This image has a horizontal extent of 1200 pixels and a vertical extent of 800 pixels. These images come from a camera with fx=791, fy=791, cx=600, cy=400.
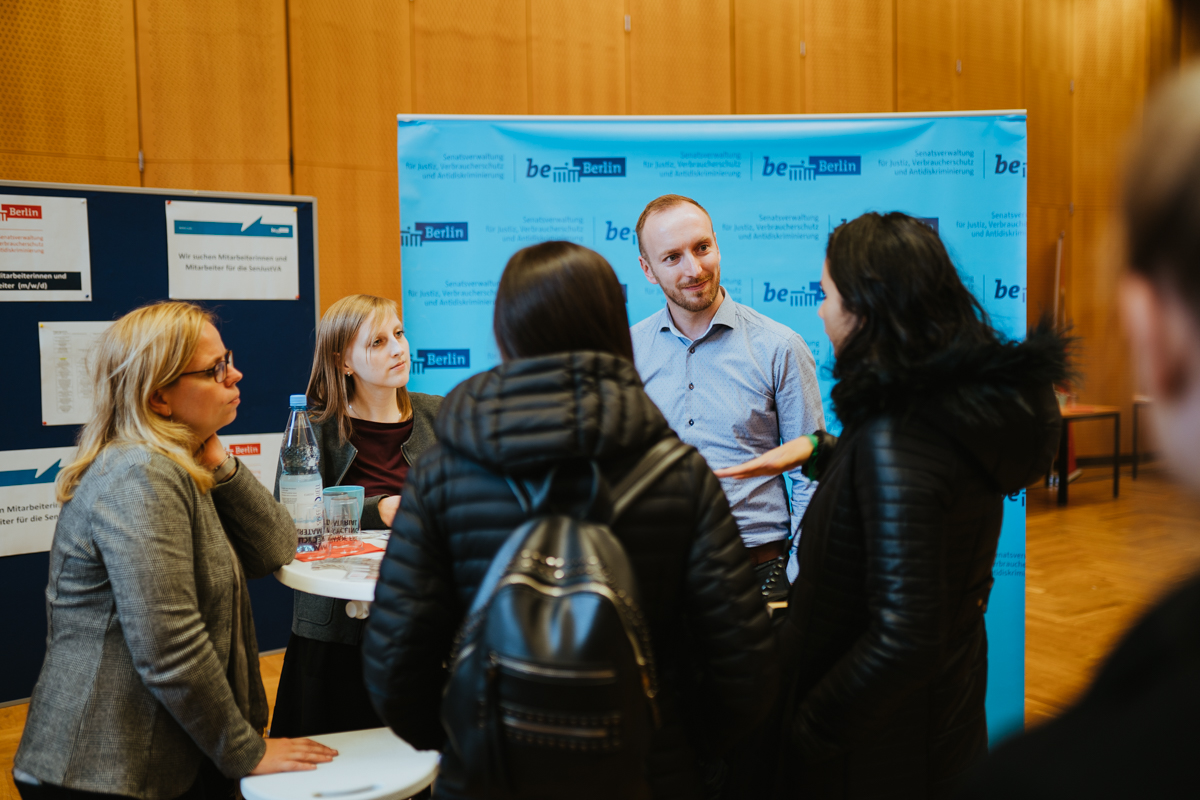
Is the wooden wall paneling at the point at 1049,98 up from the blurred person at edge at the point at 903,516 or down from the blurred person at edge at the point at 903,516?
up

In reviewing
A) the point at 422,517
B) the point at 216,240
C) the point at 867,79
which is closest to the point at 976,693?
the point at 422,517

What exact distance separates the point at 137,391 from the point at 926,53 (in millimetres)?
5958

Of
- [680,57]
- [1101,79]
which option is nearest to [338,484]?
[680,57]

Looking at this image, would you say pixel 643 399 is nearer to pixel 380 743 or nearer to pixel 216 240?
pixel 380 743

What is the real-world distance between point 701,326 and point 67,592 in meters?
1.72

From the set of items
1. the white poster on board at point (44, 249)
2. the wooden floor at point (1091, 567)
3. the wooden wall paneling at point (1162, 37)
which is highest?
the wooden wall paneling at point (1162, 37)

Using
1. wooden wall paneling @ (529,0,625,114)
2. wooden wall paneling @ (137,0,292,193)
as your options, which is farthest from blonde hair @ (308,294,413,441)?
wooden wall paneling @ (529,0,625,114)

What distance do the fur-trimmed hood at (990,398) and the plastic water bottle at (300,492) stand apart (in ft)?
4.49

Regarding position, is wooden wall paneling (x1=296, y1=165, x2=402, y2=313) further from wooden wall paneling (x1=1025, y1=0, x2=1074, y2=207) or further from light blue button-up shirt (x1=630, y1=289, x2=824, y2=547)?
wooden wall paneling (x1=1025, y1=0, x2=1074, y2=207)

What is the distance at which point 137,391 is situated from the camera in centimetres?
151

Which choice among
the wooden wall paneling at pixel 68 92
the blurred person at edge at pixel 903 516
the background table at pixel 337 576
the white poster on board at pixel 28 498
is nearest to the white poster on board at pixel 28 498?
the white poster on board at pixel 28 498

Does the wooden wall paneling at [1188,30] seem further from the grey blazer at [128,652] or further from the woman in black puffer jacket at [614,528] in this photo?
the grey blazer at [128,652]

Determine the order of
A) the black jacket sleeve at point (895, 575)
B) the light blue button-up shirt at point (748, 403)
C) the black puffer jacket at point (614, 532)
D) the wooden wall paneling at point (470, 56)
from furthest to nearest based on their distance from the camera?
1. the wooden wall paneling at point (470, 56)
2. the light blue button-up shirt at point (748, 403)
3. the black jacket sleeve at point (895, 575)
4. the black puffer jacket at point (614, 532)

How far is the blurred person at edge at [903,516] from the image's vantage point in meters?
1.21
